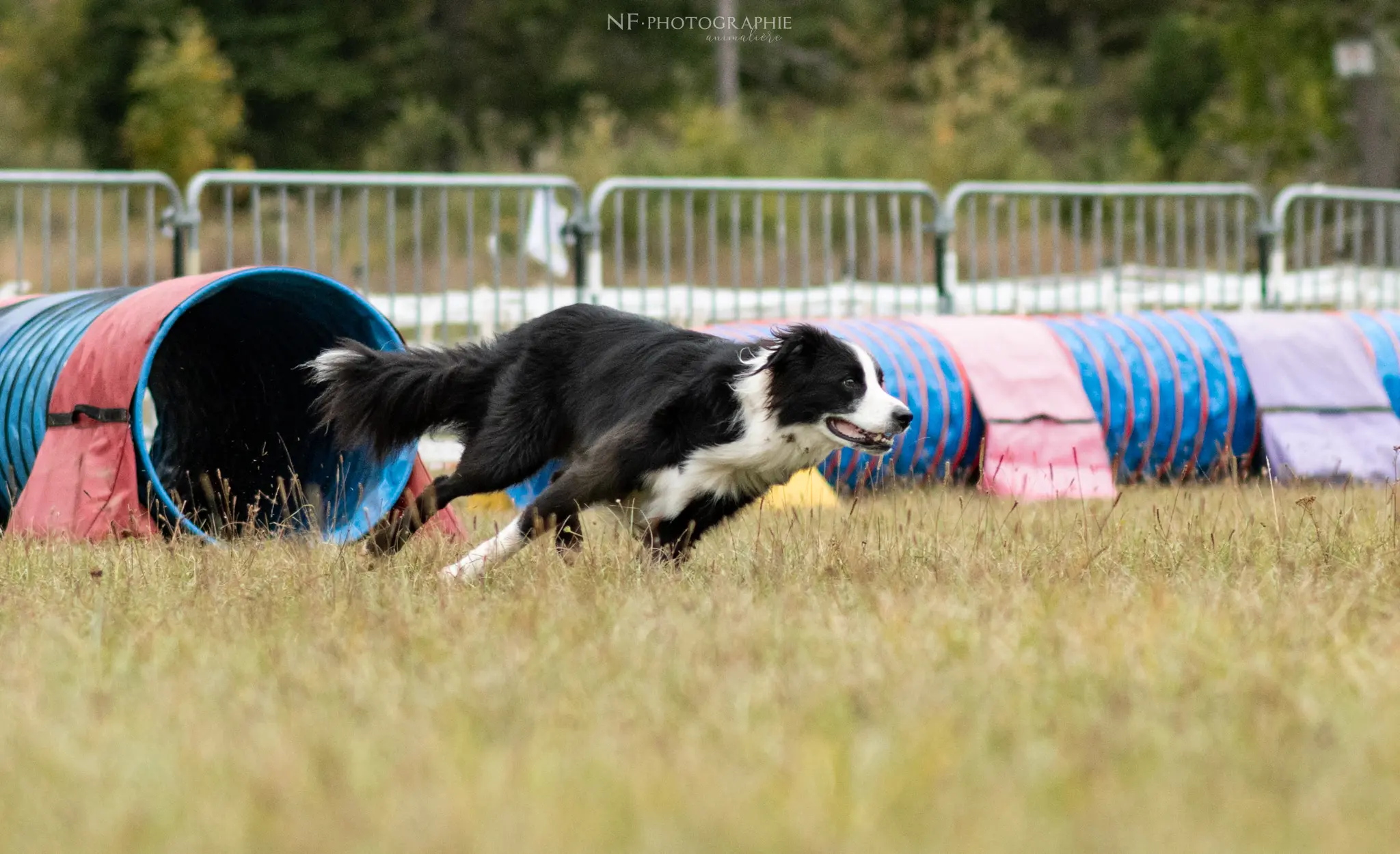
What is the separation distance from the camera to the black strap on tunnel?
627cm

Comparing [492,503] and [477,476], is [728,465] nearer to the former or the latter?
[477,476]

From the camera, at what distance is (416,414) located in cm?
602

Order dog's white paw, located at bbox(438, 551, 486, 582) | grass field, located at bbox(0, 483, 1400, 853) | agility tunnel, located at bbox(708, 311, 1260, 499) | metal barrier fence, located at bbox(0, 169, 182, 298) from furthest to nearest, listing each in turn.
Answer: metal barrier fence, located at bbox(0, 169, 182, 298), agility tunnel, located at bbox(708, 311, 1260, 499), dog's white paw, located at bbox(438, 551, 486, 582), grass field, located at bbox(0, 483, 1400, 853)

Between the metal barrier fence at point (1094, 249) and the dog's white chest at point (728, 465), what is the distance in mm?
5447

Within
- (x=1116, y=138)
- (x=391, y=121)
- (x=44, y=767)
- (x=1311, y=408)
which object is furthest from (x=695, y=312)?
(x=1116, y=138)

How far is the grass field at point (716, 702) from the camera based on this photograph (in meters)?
2.55

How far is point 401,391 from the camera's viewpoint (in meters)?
5.98

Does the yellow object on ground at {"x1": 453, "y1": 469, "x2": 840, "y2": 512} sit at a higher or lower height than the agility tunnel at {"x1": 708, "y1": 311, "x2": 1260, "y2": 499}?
lower

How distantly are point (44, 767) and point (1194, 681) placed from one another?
2030mm

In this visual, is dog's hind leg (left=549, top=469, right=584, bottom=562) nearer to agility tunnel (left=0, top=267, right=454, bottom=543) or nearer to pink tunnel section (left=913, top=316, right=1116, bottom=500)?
agility tunnel (left=0, top=267, right=454, bottom=543)

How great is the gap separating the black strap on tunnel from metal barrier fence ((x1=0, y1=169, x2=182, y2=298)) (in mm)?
3243

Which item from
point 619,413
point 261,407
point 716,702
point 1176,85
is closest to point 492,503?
point 261,407

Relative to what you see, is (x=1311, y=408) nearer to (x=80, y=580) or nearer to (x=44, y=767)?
(x=80, y=580)

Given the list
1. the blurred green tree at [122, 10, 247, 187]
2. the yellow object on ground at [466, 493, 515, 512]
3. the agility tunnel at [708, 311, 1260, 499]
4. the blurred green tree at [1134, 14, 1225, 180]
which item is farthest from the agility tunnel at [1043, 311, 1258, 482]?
the blurred green tree at [1134, 14, 1225, 180]
